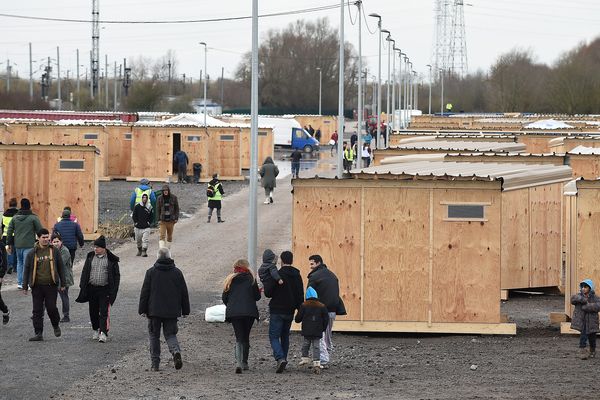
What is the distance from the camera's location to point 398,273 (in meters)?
17.2

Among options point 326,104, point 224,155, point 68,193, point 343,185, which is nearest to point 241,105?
point 326,104

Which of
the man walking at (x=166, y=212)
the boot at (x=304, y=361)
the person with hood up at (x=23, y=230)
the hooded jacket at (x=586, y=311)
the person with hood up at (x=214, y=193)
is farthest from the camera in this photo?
the person with hood up at (x=214, y=193)

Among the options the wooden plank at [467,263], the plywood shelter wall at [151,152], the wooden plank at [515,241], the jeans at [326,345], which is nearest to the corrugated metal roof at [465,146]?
the wooden plank at [515,241]

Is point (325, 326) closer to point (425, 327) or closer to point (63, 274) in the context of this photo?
point (425, 327)

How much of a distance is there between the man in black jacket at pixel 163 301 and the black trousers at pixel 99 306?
1763 mm

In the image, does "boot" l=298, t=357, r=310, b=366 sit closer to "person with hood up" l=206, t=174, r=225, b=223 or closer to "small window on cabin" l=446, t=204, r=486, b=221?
"small window on cabin" l=446, t=204, r=486, b=221

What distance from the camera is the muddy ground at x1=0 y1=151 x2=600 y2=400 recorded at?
43.6ft

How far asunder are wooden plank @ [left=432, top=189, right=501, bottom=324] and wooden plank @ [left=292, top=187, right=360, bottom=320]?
1086 mm

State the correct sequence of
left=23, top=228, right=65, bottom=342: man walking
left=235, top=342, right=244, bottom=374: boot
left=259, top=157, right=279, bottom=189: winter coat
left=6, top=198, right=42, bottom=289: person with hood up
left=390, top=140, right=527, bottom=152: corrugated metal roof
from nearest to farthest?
left=235, top=342, right=244, bottom=374: boot → left=23, top=228, right=65, bottom=342: man walking → left=6, top=198, right=42, bottom=289: person with hood up → left=390, top=140, right=527, bottom=152: corrugated metal roof → left=259, top=157, right=279, bottom=189: winter coat

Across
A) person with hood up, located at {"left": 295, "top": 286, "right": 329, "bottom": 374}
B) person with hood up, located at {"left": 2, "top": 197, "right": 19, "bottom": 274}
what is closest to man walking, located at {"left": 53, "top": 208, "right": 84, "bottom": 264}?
person with hood up, located at {"left": 2, "top": 197, "right": 19, "bottom": 274}

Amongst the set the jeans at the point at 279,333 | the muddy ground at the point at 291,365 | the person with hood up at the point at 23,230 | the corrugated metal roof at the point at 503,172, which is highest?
the corrugated metal roof at the point at 503,172

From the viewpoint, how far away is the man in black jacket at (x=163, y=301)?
14.6 metres

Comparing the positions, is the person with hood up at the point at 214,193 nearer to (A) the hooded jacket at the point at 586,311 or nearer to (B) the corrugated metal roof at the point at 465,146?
(B) the corrugated metal roof at the point at 465,146

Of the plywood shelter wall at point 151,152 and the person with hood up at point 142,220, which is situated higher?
the plywood shelter wall at point 151,152
